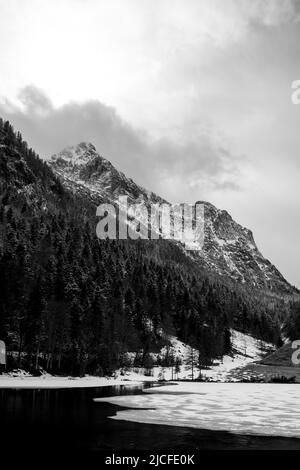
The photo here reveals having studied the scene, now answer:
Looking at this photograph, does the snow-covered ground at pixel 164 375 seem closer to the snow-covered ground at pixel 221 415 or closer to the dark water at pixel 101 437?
the snow-covered ground at pixel 221 415

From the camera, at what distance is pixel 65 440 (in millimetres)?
21203

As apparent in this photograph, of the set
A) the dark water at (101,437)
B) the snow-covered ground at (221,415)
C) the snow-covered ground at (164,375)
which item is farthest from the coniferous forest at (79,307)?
the dark water at (101,437)

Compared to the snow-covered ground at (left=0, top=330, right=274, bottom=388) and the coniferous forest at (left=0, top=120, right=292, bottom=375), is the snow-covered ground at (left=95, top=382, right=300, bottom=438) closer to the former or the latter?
the snow-covered ground at (left=0, top=330, right=274, bottom=388)

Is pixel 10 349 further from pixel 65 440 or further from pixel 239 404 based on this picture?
pixel 65 440

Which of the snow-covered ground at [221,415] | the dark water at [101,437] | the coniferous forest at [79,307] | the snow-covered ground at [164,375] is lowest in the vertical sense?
the snow-covered ground at [164,375]

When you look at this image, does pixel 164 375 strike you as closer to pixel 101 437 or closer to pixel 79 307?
pixel 79 307

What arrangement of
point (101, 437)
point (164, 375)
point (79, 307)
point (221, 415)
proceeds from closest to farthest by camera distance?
point (101, 437)
point (221, 415)
point (79, 307)
point (164, 375)

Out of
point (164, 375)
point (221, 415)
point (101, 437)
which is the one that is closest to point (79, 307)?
point (164, 375)

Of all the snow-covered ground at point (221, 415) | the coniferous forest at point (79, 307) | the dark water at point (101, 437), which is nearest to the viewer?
the dark water at point (101, 437)

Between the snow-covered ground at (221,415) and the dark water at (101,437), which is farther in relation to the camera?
the snow-covered ground at (221,415)

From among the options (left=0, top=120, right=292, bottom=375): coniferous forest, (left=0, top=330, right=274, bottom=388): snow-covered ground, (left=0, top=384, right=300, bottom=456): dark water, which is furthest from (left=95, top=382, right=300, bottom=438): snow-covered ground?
(left=0, top=120, right=292, bottom=375): coniferous forest

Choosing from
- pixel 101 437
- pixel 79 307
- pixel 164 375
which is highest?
pixel 79 307

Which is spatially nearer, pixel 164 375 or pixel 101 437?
pixel 101 437

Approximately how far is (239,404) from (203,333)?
124932 mm
